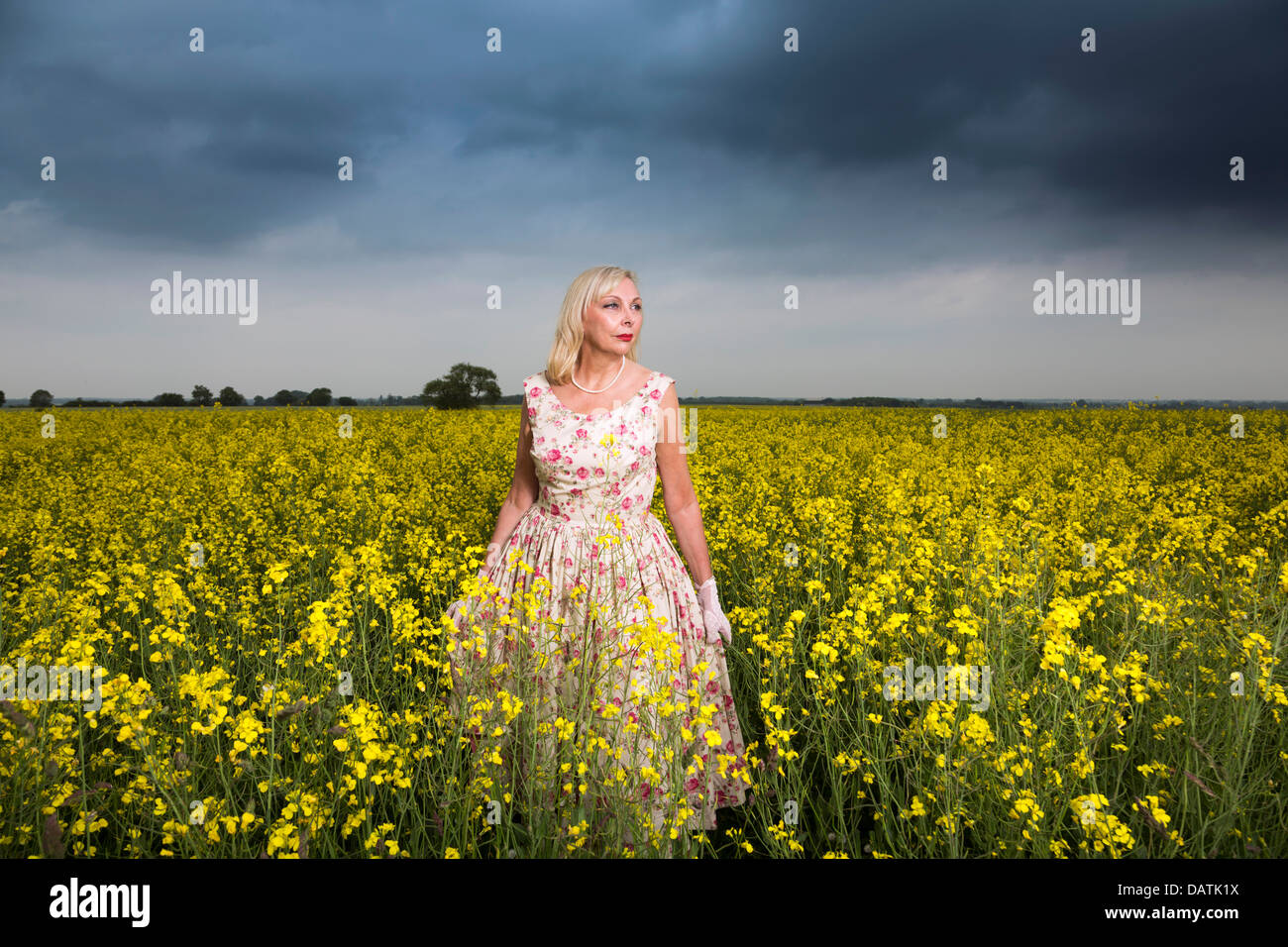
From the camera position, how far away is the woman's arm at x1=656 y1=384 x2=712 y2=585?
2949 mm

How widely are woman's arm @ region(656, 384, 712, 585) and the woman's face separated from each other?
30 cm

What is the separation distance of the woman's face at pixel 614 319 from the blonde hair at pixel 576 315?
0.07ft

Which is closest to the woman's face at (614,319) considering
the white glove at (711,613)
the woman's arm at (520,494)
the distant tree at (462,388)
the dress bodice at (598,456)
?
the dress bodice at (598,456)

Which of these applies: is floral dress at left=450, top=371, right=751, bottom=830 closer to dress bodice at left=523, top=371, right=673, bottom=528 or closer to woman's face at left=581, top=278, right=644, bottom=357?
dress bodice at left=523, top=371, right=673, bottom=528

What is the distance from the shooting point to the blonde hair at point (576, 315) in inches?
112

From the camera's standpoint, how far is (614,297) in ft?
9.30

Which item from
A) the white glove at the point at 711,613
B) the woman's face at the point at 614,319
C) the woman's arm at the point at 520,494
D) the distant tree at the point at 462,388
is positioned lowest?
the white glove at the point at 711,613

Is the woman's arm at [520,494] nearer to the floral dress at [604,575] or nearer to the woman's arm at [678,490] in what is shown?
the floral dress at [604,575]

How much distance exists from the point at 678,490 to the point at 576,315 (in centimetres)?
85

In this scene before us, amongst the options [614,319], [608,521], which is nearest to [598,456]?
[608,521]

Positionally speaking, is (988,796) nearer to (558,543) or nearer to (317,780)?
(558,543)

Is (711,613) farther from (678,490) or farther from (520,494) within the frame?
(520,494)

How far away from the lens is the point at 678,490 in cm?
300
